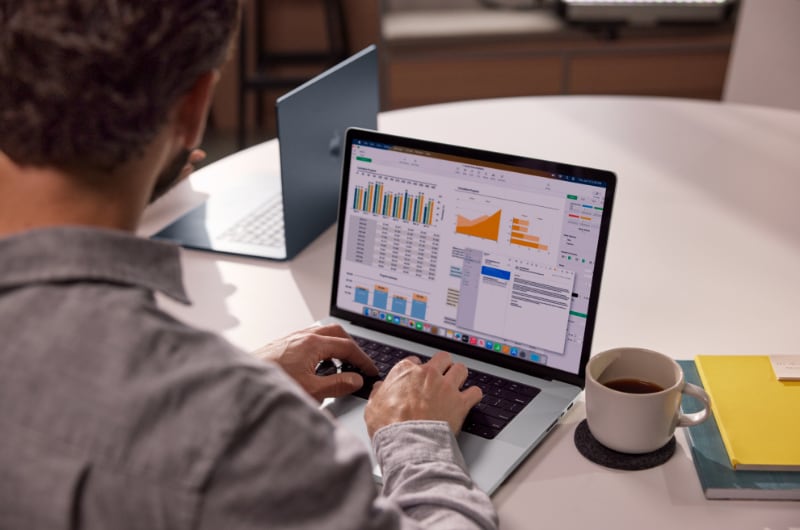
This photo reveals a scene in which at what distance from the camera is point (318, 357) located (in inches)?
44.9

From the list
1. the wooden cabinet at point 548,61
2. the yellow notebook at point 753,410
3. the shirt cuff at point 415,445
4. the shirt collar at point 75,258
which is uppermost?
the shirt collar at point 75,258

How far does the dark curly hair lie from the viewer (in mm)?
608

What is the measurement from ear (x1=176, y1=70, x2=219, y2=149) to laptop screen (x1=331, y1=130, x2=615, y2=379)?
0.47m

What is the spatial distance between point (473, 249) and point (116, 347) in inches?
24.9

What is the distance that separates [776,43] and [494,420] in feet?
6.82

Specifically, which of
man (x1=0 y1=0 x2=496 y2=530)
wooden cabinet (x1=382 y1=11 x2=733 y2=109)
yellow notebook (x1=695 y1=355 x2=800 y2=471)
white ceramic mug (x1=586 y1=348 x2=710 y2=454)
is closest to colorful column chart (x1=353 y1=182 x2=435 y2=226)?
white ceramic mug (x1=586 y1=348 x2=710 y2=454)

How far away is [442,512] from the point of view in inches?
33.7

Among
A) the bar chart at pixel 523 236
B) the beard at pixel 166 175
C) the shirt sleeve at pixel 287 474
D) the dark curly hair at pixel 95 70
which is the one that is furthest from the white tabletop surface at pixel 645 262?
the dark curly hair at pixel 95 70

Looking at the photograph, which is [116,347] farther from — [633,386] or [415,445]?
[633,386]

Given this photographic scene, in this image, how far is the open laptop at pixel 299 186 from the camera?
149 centimetres

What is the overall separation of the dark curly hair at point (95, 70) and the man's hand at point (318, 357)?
49 cm

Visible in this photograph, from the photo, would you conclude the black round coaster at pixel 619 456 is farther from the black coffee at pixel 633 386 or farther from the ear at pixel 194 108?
the ear at pixel 194 108

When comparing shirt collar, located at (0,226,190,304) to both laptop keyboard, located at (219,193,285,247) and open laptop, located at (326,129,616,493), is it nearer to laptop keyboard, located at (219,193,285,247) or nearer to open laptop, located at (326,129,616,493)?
open laptop, located at (326,129,616,493)

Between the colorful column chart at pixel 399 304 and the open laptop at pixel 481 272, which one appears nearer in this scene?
the open laptop at pixel 481 272
